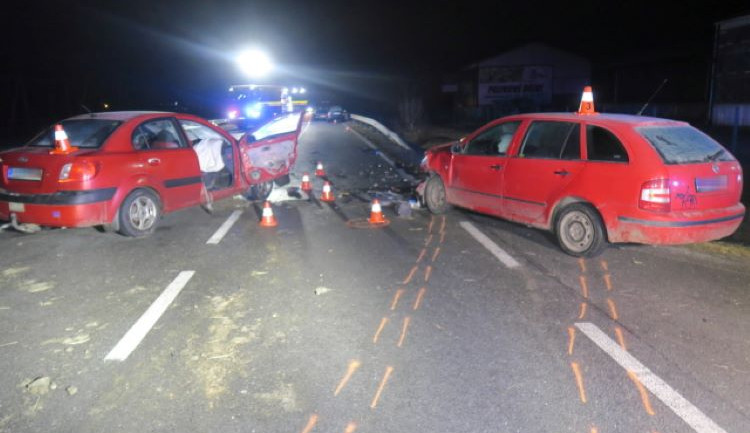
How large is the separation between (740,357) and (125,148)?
6.84 metres

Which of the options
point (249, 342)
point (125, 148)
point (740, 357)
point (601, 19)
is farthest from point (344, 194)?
point (601, 19)

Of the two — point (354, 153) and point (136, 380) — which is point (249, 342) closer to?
point (136, 380)

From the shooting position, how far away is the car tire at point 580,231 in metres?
6.37

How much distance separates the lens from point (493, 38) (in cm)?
5497

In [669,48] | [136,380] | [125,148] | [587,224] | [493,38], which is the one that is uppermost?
[493,38]

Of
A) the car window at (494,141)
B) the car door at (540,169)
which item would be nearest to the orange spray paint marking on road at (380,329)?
the car door at (540,169)

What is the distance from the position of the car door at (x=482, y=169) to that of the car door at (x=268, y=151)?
10.7 feet

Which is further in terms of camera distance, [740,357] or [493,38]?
[493,38]

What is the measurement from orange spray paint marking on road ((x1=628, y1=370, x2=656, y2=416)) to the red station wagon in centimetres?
251

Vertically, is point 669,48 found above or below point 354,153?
above

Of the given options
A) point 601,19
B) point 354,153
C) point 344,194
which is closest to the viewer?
point 344,194

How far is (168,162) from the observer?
7844 mm

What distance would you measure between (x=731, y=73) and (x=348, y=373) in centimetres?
2572

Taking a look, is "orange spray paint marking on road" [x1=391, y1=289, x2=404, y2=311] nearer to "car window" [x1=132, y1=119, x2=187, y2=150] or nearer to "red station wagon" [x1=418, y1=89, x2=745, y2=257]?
"red station wagon" [x1=418, y1=89, x2=745, y2=257]
